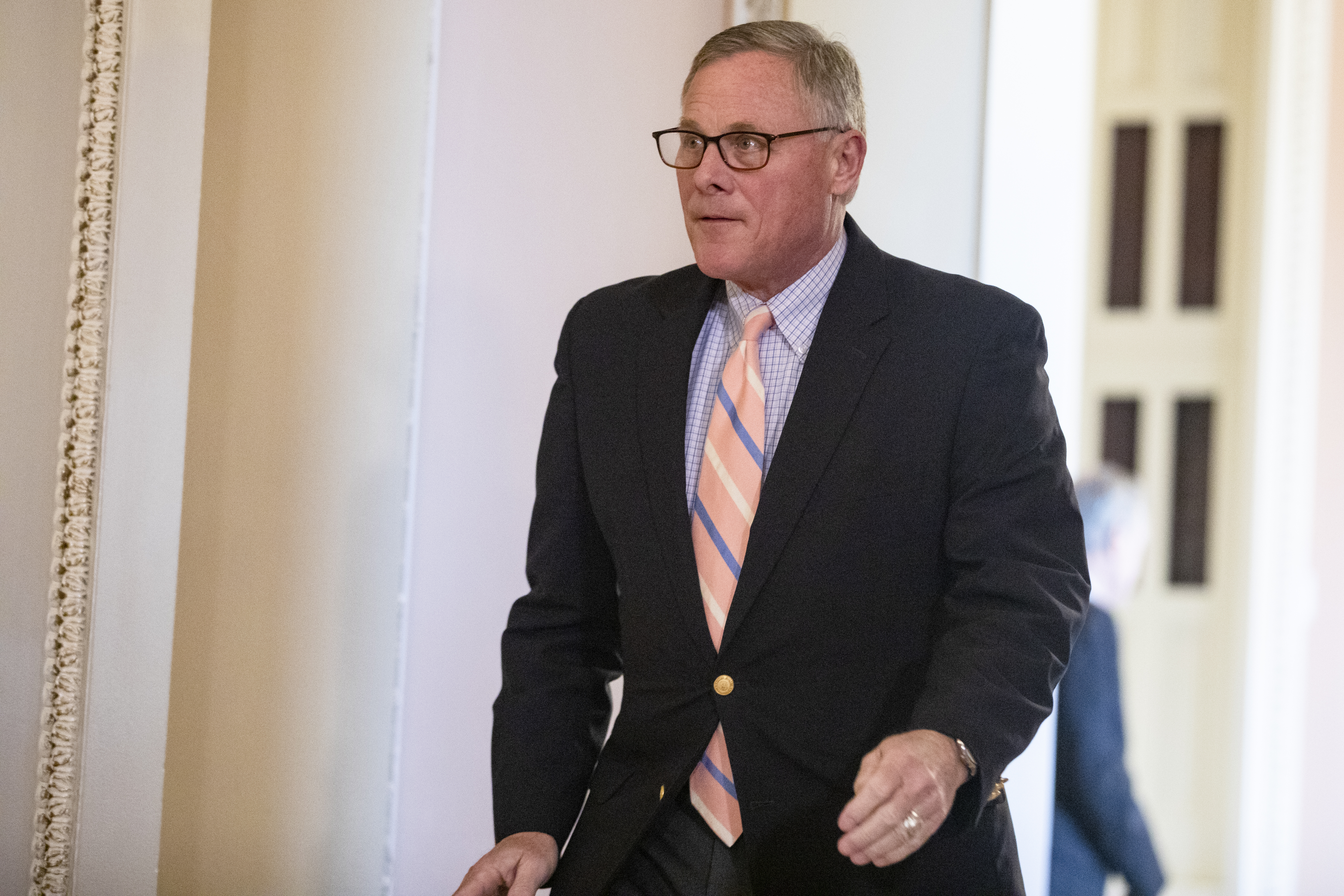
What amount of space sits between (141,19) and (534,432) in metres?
1.00

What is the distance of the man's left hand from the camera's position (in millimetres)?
1093

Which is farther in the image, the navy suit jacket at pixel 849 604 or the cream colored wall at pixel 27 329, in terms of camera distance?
the cream colored wall at pixel 27 329

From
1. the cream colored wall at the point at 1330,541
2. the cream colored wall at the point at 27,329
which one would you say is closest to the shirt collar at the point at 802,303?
the cream colored wall at the point at 27,329

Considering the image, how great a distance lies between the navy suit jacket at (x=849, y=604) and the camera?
128 centimetres

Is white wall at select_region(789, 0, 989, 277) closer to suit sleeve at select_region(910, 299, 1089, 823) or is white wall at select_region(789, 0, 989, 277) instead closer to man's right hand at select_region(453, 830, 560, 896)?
suit sleeve at select_region(910, 299, 1089, 823)

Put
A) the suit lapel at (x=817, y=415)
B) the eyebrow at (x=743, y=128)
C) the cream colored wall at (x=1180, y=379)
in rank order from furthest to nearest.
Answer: the cream colored wall at (x=1180, y=379)
the eyebrow at (x=743, y=128)
the suit lapel at (x=817, y=415)

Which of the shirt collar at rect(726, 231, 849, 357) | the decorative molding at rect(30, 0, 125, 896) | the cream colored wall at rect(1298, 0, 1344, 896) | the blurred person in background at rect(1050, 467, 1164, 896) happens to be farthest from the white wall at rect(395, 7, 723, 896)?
the cream colored wall at rect(1298, 0, 1344, 896)

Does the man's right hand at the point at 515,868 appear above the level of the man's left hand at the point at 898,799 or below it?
below

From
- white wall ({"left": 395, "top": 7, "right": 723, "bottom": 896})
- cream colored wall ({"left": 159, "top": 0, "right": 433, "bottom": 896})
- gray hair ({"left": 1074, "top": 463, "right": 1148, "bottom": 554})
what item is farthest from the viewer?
gray hair ({"left": 1074, "top": 463, "right": 1148, "bottom": 554})

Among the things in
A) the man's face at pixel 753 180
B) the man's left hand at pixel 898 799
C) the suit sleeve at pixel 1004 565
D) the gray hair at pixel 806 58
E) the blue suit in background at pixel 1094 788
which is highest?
Result: the gray hair at pixel 806 58

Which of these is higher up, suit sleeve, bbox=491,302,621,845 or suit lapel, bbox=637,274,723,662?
suit lapel, bbox=637,274,723,662

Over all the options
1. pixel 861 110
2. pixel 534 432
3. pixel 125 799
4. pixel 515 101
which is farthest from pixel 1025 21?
pixel 125 799

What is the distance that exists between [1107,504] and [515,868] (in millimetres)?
1913

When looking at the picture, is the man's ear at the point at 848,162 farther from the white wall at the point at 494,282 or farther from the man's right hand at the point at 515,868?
the man's right hand at the point at 515,868
